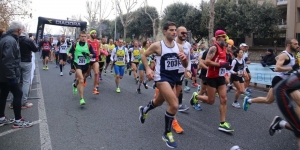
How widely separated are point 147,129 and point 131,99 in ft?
10.6

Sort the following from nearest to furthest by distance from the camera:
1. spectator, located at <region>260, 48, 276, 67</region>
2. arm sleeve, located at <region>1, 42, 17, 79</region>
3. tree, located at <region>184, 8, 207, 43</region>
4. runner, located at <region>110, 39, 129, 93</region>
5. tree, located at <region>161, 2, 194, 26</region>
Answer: arm sleeve, located at <region>1, 42, 17, 79</region> < runner, located at <region>110, 39, 129, 93</region> < spectator, located at <region>260, 48, 276, 67</region> < tree, located at <region>184, 8, 207, 43</region> < tree, located at <region>161, 2, 194, 26</region>

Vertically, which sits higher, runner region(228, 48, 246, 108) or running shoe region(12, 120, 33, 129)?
runner region(228, 48, 246, 108)

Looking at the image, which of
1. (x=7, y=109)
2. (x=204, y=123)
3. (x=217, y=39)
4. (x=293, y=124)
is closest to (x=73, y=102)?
(x=7, y=109)

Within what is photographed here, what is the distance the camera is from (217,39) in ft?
18.7

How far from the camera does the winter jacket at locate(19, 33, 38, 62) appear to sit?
261 inches

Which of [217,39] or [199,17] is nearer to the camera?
[217,39]

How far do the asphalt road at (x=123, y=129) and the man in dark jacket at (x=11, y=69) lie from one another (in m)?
0.32

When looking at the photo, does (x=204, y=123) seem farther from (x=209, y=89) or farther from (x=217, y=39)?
(x=217, y=39)

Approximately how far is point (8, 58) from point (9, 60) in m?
0.04

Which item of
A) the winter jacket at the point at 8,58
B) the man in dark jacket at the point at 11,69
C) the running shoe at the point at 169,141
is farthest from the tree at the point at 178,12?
the running shoe at the point at 169,141

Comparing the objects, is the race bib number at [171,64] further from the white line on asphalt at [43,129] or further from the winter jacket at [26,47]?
the winter jacket at [26,47]

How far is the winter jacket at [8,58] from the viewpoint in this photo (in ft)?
17.2

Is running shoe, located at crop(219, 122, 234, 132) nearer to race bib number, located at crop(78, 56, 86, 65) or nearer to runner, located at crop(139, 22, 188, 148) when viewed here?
runner, located at crop(139, 22, 188, 148)

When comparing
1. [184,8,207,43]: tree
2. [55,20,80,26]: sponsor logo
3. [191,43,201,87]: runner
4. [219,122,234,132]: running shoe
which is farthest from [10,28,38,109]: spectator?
[184,8,207,43]: tree
